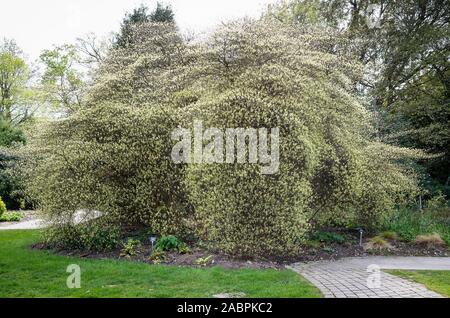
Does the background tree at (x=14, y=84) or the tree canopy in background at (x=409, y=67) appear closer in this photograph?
the tree canopy in background at (x=409, y=67)

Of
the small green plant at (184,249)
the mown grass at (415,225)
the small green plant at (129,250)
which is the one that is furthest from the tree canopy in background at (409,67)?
the small green plant at (129,250)

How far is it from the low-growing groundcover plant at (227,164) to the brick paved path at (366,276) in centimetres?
82

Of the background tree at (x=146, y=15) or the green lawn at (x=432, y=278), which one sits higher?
the background tree at (x=146, y=15)

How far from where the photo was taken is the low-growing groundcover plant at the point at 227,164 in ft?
22.8

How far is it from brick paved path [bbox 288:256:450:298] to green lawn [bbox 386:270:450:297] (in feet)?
0.52

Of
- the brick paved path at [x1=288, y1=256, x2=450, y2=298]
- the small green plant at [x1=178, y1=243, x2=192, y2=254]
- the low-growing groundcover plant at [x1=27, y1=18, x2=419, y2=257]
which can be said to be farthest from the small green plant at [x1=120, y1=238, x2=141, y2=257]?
the brick paved path at [x1=288, y1=256, x2=450, y2=298]

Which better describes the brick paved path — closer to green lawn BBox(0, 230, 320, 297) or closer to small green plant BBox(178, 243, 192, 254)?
green lawn BBox(0, 230, 320, 297)

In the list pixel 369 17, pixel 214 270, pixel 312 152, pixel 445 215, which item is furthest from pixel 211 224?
pixel 369 17

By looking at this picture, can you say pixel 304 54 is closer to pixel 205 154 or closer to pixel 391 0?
pixel 205 154

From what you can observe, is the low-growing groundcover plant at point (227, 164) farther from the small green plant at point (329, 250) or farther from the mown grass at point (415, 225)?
the small green plant at point (329, 250)

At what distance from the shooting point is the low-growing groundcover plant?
6.96 m

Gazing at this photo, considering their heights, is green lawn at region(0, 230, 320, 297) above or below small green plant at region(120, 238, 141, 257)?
below

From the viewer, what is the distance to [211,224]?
7219mm
